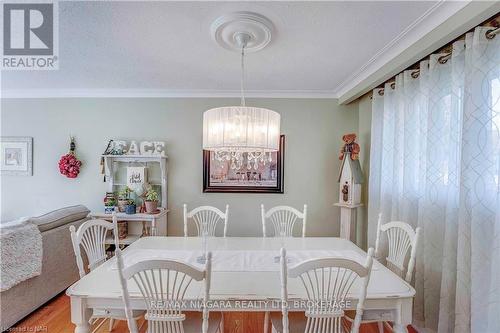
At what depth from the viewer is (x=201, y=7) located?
1536mm

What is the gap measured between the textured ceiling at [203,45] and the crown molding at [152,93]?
124 millimetres

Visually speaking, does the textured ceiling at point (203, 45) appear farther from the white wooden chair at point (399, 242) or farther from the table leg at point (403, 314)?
the table leg at point (403, 314)

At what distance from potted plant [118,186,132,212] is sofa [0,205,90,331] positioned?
0.39 meters

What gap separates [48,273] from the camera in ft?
7.64

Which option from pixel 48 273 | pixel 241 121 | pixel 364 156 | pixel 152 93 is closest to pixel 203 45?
pixel 241 121

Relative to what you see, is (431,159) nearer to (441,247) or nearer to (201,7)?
(441,247)

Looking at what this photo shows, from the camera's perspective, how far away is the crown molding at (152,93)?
128 inches

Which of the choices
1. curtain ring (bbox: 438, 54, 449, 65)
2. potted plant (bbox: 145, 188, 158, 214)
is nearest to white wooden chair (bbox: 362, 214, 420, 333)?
curtain ring (bbox: 438, 54, 449, 65)

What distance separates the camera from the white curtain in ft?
4.86

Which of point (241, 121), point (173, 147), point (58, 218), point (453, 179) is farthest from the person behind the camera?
point (173, 147)

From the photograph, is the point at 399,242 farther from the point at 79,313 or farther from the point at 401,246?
the point at 79,313

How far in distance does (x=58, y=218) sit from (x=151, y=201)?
36.4 inches

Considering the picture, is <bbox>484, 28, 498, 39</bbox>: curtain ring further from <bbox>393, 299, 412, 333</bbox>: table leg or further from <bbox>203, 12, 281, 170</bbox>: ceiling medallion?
<bbox>393, 299, 412, 333</bbox>: table leg

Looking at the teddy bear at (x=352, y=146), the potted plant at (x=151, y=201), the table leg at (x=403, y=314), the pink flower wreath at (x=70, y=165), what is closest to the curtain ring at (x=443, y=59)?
the teddy bear at (x=352, y=146)
